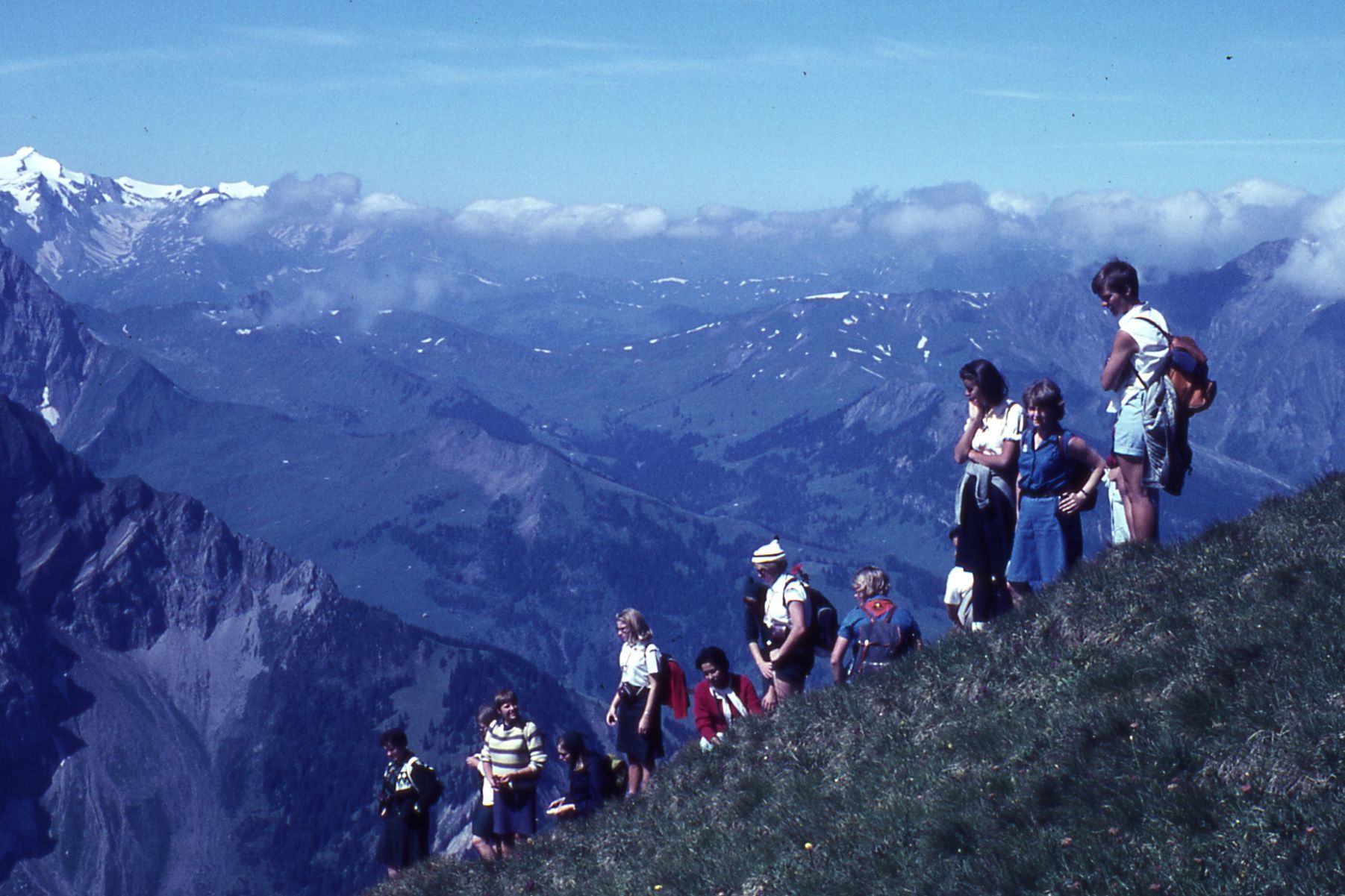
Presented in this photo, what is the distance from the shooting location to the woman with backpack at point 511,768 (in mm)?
14070

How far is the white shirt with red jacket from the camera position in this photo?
13.5m

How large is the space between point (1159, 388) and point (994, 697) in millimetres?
3372

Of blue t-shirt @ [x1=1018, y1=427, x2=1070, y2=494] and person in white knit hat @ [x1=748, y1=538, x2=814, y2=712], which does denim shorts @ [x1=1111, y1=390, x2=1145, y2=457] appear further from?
person in white knit hat @ [x1=748, y1=538, x2=814, y2=712]

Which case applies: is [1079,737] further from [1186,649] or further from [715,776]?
[715,776]

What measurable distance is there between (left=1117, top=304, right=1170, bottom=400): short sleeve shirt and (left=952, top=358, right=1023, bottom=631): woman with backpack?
1266 mm

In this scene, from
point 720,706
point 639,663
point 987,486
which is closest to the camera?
point 987,486

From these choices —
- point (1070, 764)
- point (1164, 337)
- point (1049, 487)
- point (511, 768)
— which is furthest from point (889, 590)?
point (511, 768)

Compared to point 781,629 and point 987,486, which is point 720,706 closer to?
point 781,629

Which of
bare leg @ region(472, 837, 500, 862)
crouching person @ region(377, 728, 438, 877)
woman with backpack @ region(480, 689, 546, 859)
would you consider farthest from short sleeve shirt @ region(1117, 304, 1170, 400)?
crouching person @ region(377, 728, 438, 877)

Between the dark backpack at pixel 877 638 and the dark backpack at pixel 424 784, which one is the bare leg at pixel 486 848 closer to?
the dark backpack at pixel 424 784

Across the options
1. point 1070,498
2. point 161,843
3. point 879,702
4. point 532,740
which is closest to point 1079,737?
point 879,702

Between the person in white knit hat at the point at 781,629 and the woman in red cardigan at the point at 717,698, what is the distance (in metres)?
0.45

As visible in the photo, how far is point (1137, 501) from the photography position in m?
11.5

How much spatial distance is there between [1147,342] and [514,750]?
8.36 metres
